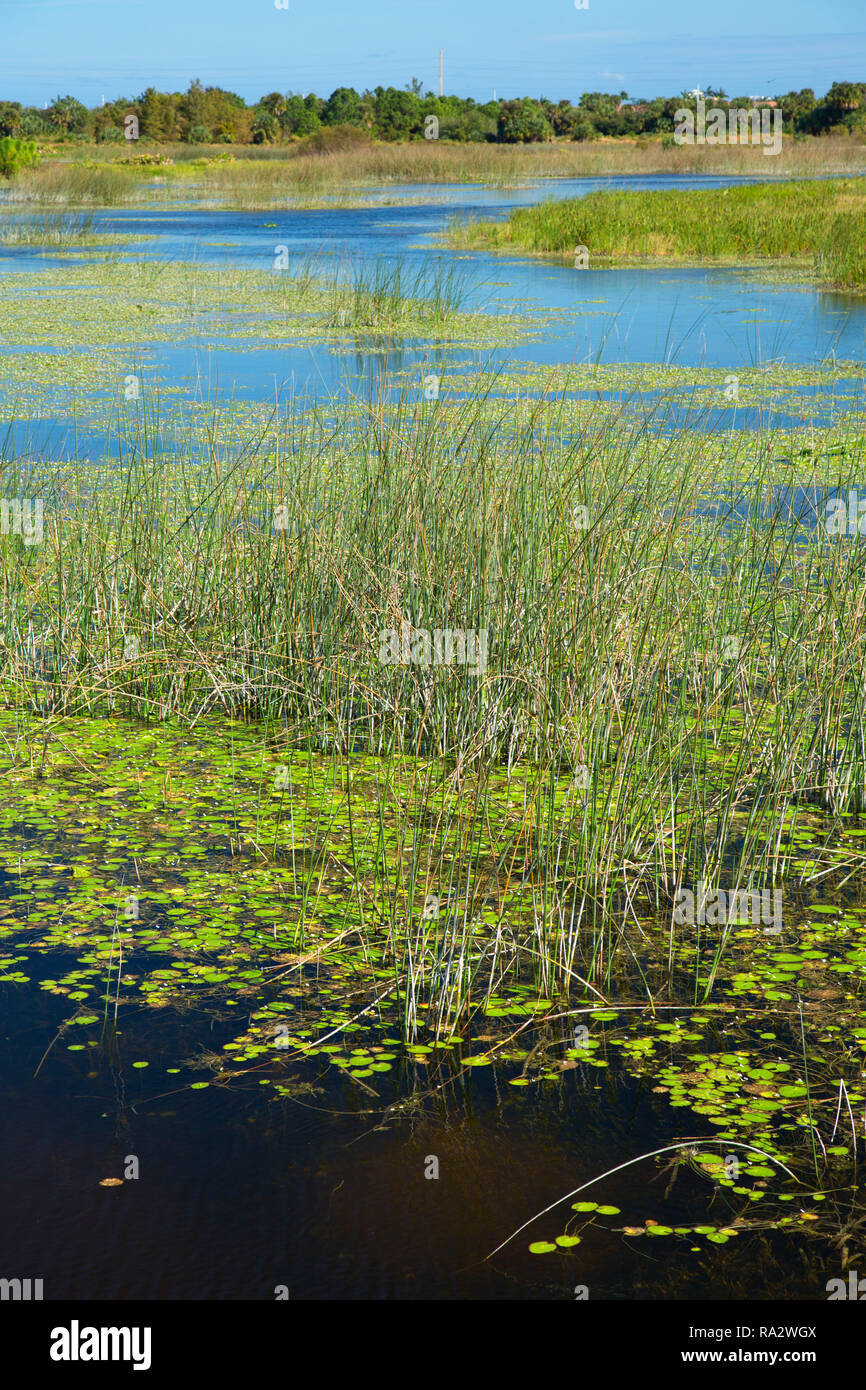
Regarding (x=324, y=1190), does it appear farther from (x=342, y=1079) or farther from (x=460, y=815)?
(x=460, y=815)

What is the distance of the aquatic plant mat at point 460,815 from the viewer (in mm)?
2354

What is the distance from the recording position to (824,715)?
11.4 ft

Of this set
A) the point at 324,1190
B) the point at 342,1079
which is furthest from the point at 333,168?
the point at 324,1190

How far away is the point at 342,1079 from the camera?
2334mm

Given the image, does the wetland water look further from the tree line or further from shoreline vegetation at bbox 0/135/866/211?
the tree line

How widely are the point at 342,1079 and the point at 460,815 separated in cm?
63

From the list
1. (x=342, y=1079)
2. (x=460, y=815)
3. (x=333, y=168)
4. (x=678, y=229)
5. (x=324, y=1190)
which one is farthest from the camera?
(x=333, y=168)

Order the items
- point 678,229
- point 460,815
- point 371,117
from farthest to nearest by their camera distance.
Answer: point 371,117
point 678,229
point 460,815

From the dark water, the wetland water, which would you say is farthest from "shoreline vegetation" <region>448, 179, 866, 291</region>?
the dark water

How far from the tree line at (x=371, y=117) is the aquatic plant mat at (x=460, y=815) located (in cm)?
4828

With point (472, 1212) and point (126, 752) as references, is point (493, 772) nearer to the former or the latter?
point (126, 752)

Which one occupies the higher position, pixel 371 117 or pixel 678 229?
pixel 371 117
